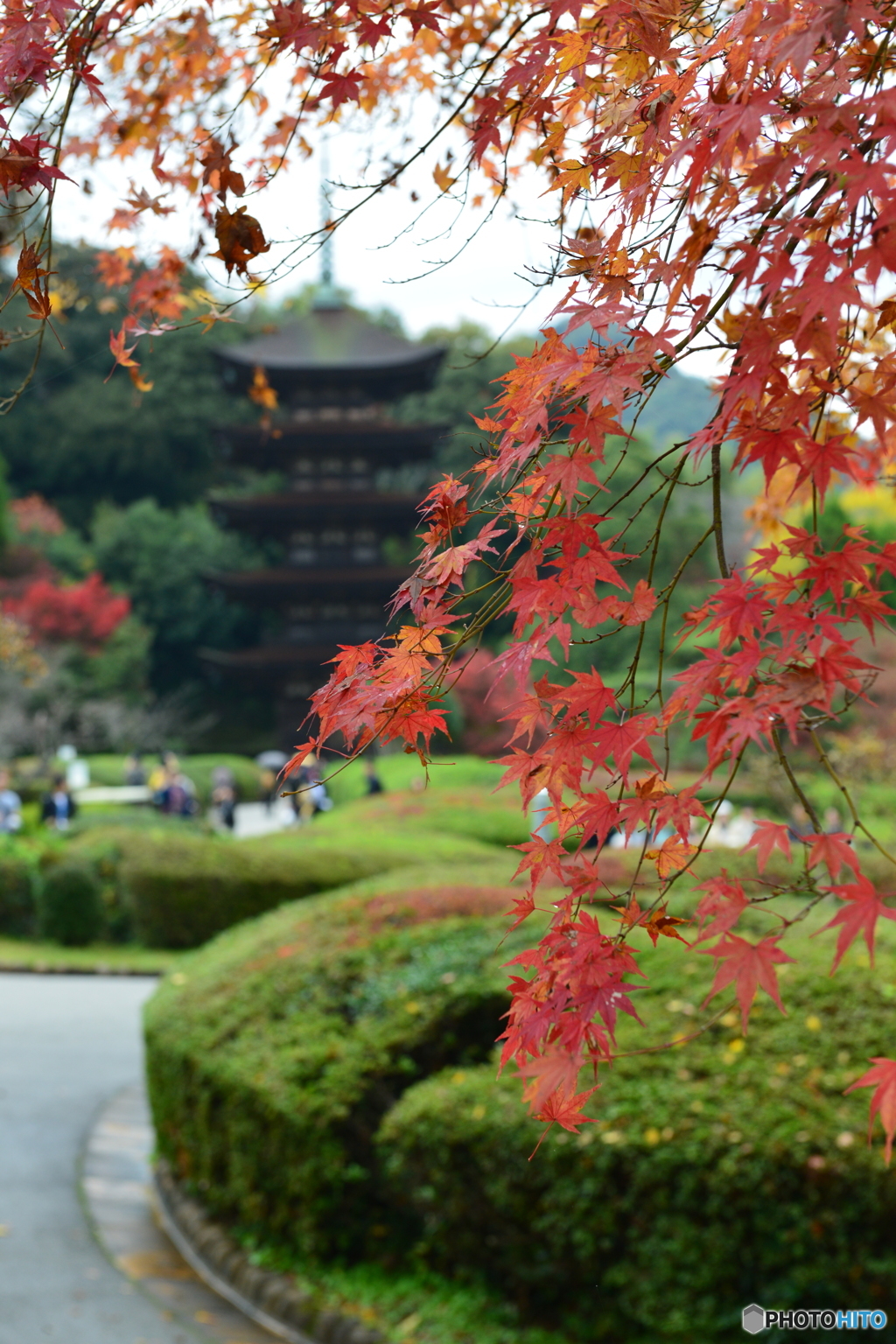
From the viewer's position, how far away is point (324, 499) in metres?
23.4

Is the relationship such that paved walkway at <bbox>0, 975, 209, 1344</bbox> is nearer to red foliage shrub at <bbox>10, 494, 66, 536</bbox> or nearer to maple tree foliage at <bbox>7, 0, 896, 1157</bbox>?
maple tree foliage at <bbox>7, 0, 896, 1157</bbox>

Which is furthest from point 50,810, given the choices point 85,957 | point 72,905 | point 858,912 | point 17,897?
point 858,912

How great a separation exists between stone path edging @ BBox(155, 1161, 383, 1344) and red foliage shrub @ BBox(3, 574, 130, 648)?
20212mm

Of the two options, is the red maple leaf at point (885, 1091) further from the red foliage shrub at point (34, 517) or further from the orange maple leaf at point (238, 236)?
the red foliage shrub at point (34, 517)

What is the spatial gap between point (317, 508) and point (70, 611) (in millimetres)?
5709

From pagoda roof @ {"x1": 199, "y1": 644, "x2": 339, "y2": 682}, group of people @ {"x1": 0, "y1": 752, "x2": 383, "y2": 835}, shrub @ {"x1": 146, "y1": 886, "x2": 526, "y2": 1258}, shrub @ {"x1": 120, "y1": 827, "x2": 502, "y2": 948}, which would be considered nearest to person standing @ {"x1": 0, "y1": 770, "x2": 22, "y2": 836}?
group of people @ {"x1": 0, "y1": 752, "x2": 383, "y2": 835}

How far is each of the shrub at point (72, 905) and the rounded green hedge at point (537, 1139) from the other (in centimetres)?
600

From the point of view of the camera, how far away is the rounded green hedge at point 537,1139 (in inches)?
109

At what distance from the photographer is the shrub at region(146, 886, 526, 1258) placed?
→ 12.2 ft

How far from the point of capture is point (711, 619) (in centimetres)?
108

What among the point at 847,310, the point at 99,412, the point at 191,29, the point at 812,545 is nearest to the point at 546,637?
the point at 812,545

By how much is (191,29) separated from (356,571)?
21.1 m

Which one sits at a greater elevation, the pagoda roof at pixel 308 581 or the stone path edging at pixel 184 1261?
the pagoda roof at pixel 308 581

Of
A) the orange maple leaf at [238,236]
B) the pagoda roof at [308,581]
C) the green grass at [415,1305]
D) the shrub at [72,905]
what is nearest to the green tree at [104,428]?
the pagoda roof at [308,581]
